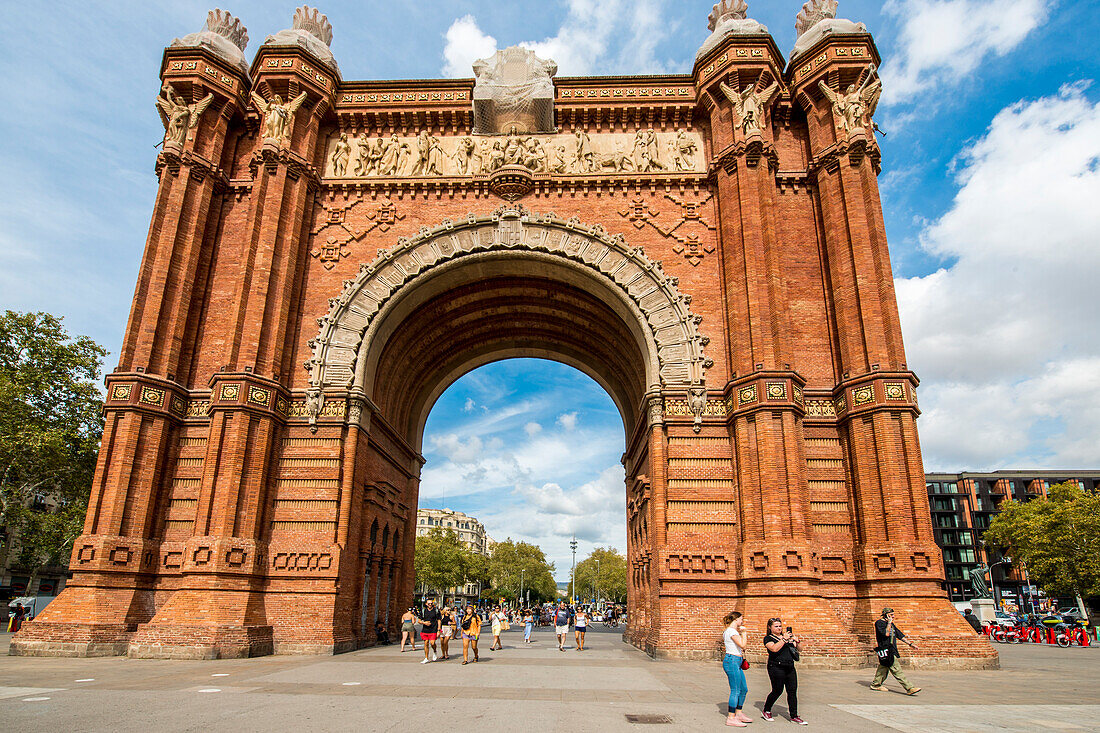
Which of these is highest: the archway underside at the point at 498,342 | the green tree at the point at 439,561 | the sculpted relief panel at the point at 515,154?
the sculpted relief panel at the point at 515,154

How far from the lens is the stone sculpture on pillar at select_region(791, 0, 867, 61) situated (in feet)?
71.6

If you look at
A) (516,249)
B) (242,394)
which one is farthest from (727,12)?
(242,394)

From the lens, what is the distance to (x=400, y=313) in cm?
2266

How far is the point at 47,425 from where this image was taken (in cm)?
3156

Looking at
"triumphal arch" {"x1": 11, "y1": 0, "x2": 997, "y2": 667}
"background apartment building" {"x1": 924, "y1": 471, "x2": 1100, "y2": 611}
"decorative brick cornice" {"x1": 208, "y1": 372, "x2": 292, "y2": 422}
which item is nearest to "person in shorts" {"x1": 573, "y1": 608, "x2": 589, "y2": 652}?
"triumphal arch" {"x1": 11, "y1": 0, "x2": 997, "y2": 667}

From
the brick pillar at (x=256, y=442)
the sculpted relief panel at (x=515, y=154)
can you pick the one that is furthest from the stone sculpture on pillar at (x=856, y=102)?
the brick pillar at (x=256, y=442)

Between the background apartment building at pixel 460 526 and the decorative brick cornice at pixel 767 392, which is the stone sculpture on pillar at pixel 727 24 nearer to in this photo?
the decorative brick cornice at pixel 767 392

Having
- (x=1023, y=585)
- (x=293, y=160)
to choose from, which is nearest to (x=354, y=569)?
(x=293, y=160)

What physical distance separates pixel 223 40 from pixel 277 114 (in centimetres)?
416

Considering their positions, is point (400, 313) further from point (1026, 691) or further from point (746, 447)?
point (1026, 691)

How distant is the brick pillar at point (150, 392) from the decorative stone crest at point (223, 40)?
35 centimetres

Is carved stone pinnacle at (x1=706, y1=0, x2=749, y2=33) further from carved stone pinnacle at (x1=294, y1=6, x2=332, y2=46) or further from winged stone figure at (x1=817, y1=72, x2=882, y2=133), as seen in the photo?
carved stone pinnacle at (x1=294, y1=6, x2=332, y2=46)

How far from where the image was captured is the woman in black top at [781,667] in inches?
359

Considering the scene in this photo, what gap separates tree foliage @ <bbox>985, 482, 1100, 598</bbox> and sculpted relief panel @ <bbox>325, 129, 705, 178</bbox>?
4359cm
